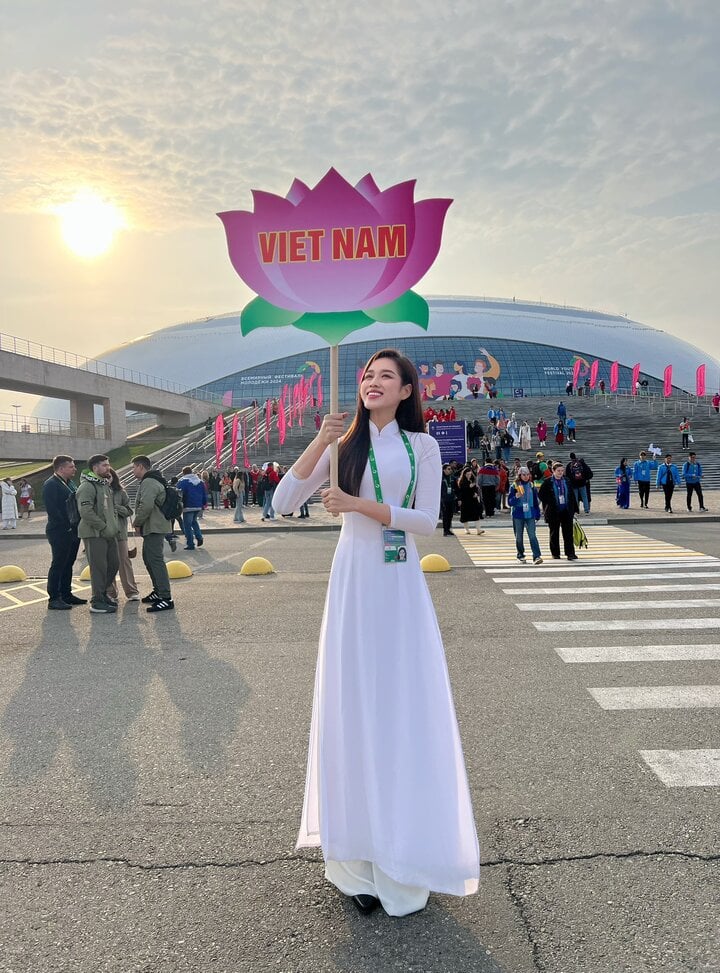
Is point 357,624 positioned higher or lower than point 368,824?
higher

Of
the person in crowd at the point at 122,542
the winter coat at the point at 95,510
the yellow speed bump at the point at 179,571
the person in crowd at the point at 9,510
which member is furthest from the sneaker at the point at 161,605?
the person in crowd at the point at 9,510

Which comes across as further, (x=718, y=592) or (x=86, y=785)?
(x=718, y=592)

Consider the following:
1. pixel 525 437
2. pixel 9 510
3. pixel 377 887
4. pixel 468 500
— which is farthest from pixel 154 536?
pixel 525 437

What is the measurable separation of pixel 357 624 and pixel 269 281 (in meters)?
1.52

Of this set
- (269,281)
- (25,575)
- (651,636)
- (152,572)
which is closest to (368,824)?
(269,281)

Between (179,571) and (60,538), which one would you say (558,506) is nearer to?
(179,571)

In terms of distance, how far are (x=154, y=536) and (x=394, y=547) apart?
6424mm

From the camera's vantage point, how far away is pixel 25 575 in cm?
1202

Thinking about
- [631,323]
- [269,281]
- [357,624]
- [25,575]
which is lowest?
[25,575]

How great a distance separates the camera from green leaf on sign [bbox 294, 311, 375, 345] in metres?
3.24

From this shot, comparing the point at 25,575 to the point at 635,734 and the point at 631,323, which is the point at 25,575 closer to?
the point at 635,734

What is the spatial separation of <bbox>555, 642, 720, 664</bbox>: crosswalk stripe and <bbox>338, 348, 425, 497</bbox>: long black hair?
3.62m

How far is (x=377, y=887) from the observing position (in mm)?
2625

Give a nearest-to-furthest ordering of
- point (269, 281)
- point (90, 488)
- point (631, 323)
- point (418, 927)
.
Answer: point (418, 927), point (269, 281), point (90, 488), point (631, 323)
